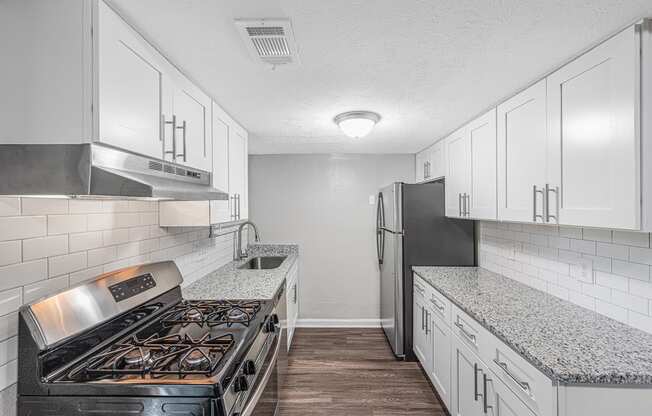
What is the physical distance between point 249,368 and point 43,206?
104cm

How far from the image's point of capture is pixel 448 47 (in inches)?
60.4

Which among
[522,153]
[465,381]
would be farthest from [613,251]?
[465,381]

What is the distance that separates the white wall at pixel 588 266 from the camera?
65.3 inches

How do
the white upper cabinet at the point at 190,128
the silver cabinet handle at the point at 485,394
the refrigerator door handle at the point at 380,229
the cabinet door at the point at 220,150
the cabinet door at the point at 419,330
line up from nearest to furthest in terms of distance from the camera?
the white upper cabinet at the point at 190,128 → the silver cabinet handle at the point at 485,394 → the cabinet door at the point at 220,150 → the cabinet door at the point at 419,330 → the refrigerator door handle at the point at 380,229

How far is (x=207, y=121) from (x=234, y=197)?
0.81 m

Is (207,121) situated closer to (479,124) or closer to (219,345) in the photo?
(219,345)

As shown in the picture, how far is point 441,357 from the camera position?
2.57 m

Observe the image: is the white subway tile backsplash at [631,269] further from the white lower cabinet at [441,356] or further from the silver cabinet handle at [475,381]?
the white lower cabinet at [441,356]

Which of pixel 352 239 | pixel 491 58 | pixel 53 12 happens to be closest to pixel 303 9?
pixel 53 12

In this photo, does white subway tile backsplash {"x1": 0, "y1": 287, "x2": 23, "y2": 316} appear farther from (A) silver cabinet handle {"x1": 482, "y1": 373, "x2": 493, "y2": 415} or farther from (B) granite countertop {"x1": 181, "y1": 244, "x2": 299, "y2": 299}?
(A) silver cabinet handle {"x1": 482, "y1": 373, "x2": 493, "y2": 415}

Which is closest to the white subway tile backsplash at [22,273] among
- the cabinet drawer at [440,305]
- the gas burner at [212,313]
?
the gas burner at [212,313]

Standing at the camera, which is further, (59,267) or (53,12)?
(59,267)

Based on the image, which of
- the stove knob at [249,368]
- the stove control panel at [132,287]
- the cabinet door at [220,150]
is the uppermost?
the cabinet door at [220,150]

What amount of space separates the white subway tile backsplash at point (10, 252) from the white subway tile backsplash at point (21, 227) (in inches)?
0.7
